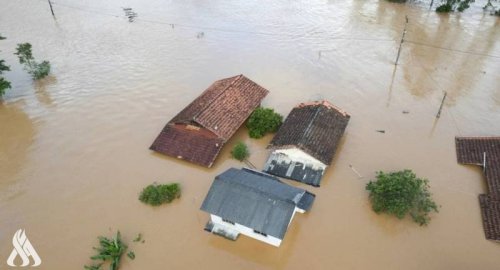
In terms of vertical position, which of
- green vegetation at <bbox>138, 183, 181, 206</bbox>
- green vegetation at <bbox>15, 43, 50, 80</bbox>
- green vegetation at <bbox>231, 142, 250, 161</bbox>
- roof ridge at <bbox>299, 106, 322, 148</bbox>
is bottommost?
green vegetation at <bbox>138, 183, 181, 206</bbox>

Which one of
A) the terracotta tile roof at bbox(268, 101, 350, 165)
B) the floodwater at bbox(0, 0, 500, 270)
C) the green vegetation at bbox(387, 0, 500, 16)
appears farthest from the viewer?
the green vegetation at bbox(387, 0, 500, 16)

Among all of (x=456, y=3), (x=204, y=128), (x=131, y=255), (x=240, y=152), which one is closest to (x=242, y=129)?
(x=240, y=152)

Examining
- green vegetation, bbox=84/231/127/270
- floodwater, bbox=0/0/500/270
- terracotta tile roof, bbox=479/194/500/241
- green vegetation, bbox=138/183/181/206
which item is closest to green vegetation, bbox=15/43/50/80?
floodwater, bbox=0/0/500/270

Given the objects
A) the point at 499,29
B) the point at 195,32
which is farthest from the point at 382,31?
the point at 195,32

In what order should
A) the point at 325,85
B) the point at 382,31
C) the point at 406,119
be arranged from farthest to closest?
the point at 382,31 < the point at 325,85 < the point at 406,119

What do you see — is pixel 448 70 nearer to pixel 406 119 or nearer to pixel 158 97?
pixel 406 119

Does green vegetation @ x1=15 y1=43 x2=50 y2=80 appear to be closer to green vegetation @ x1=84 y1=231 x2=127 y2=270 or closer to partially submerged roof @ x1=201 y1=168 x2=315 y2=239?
green vegetation @ x1=84 y1=231 x2=127 y2=270
